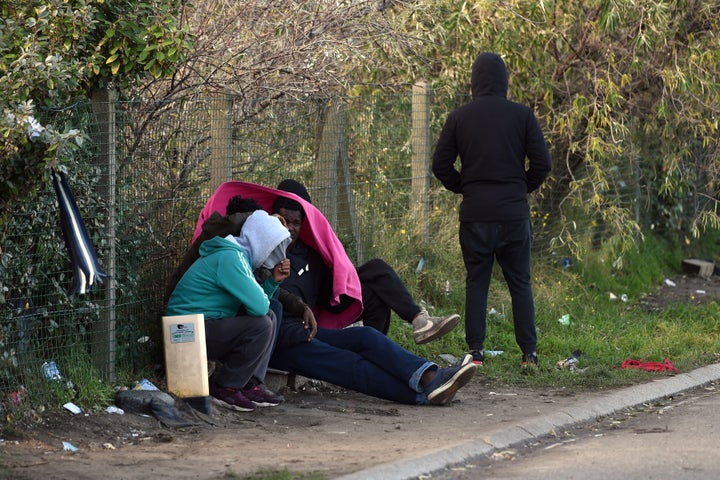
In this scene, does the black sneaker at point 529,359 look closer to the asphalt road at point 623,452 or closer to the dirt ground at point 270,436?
the dirt ground at point 270,436

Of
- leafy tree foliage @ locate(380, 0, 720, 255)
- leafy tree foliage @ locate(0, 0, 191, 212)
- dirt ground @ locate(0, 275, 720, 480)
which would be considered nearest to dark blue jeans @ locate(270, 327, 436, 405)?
dirt ground @ locate(0, 275, 720, 480)

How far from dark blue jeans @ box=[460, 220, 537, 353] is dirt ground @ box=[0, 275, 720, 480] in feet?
2.63

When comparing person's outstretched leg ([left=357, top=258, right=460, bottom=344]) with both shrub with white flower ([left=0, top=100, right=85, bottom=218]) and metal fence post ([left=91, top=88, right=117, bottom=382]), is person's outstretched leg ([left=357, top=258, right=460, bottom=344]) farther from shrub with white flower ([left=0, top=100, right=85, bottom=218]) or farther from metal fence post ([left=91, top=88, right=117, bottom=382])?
shrub with white flower ([left=0, top=100, right=85, bottom=218])

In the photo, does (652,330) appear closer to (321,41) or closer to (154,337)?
(321,41)

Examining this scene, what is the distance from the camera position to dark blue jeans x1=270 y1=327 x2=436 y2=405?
291 inches

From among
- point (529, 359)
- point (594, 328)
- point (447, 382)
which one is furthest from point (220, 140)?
point (594, 328)

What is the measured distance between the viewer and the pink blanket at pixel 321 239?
7.86m

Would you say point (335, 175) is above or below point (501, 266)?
above

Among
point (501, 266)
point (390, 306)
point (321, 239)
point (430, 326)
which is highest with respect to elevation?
point (321, 239)

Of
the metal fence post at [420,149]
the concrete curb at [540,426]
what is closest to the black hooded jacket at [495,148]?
the concrete curb at [540,426]

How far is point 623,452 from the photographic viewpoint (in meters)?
6.23

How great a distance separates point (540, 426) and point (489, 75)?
9.39 feet

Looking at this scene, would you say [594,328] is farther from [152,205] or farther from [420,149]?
[152,205]

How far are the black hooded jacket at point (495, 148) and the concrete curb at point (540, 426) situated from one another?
1.54 metres
